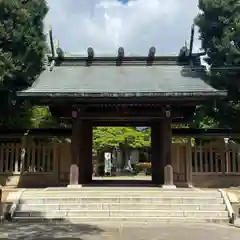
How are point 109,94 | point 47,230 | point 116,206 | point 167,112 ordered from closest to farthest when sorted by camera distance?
point 47,230 → point 116,206 → point 109,94 → point 167,112

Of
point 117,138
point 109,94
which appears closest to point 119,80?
point 109,94

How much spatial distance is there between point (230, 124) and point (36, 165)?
29.6ft

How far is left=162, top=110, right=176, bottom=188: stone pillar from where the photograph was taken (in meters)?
14.3

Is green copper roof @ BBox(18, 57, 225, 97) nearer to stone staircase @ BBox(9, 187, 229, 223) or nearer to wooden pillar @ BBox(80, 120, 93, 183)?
wooden pillar @ BBox(80, 120, 93, 183)

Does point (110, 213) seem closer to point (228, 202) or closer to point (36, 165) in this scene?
point (228, 202)

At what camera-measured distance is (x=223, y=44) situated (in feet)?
49.0

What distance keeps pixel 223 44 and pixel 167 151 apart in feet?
16.0

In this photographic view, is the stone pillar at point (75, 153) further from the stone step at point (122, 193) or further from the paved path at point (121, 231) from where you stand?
the paved path at point (121, 231)

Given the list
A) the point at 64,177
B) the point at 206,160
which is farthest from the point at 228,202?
the point at 64,177

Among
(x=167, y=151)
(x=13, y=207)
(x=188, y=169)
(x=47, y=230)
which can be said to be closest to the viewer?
(x=47, y=230)

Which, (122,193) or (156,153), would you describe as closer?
(122,193)

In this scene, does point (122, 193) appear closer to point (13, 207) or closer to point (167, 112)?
point (13, 207)

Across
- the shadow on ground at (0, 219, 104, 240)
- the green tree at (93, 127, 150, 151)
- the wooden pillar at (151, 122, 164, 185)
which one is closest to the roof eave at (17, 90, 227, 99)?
the wooden pillar at (151, 122, 164, 185)

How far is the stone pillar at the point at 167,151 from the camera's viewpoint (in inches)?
561
